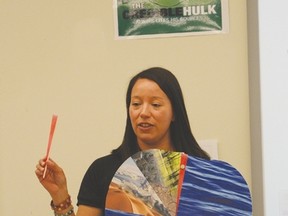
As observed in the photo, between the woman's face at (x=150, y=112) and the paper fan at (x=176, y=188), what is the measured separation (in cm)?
5

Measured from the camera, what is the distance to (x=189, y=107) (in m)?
1.45

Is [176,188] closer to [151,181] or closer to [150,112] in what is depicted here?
[151,181]

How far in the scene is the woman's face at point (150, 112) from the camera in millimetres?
867

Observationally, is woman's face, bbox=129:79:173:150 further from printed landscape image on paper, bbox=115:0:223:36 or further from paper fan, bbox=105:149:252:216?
printed landscape image on paper, bbox=115:0:223:36

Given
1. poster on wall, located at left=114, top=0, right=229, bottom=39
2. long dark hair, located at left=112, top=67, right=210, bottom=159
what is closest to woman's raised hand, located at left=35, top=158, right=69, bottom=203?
long dark hair, located at left=112, top=67, right=210, bottom=159

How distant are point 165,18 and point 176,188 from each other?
78 cm

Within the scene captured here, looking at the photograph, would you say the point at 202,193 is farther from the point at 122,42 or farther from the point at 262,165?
the point at 122,42

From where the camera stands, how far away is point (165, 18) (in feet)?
4.75

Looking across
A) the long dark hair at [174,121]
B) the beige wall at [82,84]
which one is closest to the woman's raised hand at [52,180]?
the long dark hair at [174,121]

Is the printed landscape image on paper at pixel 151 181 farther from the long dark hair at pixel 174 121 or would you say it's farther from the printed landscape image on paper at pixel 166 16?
the printed landscape image on paper at pixel 166 16

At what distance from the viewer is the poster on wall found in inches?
56.5

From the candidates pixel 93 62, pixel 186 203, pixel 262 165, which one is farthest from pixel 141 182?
pixel 93 62

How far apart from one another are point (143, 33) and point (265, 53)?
424mm

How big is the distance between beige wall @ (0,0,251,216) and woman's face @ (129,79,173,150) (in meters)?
0.57
